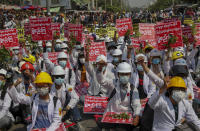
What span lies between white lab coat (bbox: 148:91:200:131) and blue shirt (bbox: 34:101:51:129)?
6.06 feet

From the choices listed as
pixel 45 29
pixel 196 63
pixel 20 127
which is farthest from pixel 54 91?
pixel 196 63

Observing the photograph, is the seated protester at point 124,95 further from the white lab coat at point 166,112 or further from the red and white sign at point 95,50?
the red and white sign at point 95,50

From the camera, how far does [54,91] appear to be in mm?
5598

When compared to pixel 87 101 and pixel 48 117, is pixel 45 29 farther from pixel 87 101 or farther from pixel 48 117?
pixel 48 117

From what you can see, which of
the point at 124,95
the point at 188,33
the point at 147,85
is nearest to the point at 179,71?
the point at 147,85

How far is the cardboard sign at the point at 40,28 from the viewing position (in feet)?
29.3

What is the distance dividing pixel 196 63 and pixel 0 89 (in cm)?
605

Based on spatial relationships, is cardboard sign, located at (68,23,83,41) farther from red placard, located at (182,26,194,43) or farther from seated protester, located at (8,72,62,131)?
seated protester, located at (8,72,62,131)

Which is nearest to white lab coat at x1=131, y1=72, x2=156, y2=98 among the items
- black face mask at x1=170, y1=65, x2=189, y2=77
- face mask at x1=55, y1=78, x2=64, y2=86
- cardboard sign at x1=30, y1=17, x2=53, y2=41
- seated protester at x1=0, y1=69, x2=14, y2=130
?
black face mask at x1=170, y1=65, x2=189, y2=77

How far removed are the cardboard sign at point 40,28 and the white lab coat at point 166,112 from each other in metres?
5.83

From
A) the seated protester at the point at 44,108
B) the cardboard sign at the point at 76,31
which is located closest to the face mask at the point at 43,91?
the seated protester at the point at 44,108

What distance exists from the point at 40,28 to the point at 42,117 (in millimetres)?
4978

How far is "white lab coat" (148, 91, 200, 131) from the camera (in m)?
3.87

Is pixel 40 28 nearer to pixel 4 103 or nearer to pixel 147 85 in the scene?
pixel 4 103
